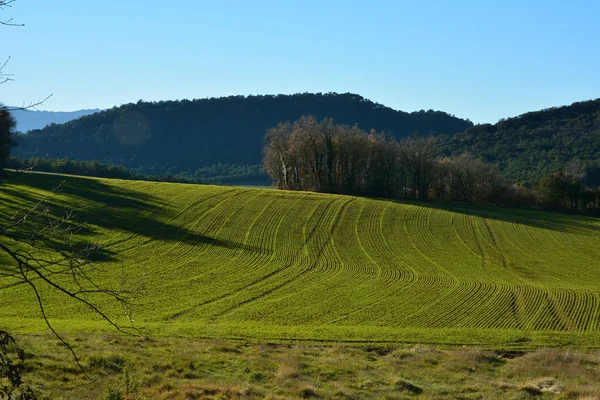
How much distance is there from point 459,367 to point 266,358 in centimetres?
701

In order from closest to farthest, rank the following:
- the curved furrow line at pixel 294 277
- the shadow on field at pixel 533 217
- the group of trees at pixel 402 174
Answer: the curved furrow line at pixel 294 277
the shadow on field at pixel 533 217
the group of trees at pixel 402 174

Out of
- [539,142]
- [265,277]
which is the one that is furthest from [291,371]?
[539,142]

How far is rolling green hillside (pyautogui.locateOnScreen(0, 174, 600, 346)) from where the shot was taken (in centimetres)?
3225

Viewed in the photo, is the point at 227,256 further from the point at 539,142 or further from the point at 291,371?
the point at 539,142

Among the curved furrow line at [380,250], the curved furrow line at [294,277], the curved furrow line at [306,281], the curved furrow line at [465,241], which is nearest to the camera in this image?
the curved furrow line at [294,277]

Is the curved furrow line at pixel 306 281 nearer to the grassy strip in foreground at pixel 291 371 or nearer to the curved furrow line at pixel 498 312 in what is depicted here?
the curved furrow line at pixel 498 312

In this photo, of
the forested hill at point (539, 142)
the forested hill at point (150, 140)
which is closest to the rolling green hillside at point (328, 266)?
the forested hill at point (539, 142)

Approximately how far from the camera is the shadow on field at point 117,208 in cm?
5822

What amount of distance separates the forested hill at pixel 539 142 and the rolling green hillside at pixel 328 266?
55383 mm

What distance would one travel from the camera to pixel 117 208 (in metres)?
66.9

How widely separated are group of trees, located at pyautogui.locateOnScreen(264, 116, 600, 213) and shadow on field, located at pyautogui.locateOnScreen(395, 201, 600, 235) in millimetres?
5075

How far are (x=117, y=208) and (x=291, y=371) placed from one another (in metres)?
51.2

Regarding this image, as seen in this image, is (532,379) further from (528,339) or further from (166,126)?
(166,126)

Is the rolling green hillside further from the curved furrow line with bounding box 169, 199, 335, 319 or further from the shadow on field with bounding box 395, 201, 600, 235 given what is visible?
the shadow on field with bounding box 395, 201, 600, 235
